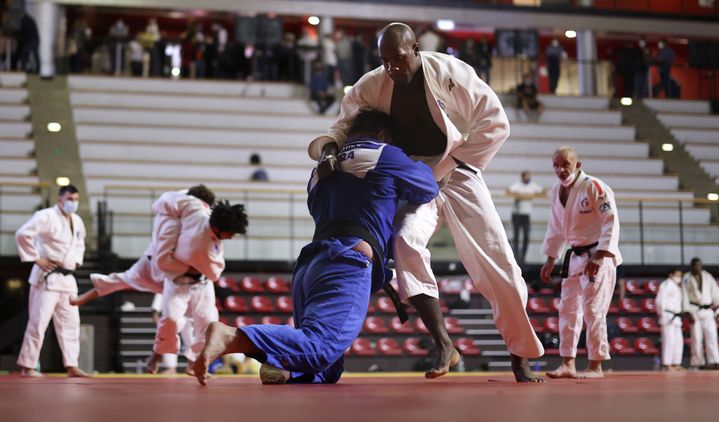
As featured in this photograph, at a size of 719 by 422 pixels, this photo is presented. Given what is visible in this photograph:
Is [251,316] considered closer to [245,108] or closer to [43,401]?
[245,108]

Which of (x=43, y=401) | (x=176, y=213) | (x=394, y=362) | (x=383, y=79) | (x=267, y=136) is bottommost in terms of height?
(x=394, y=362)

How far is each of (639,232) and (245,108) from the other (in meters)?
7.73

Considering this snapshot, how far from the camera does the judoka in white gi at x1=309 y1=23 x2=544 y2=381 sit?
13.1ft

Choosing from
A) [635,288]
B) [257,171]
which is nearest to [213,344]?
[635,288]

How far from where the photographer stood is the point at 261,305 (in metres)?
11.8

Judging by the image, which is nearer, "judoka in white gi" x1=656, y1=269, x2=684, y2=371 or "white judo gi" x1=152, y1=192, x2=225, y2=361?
"white judo gi" x1=152, y1=192, x2=225, y2=361

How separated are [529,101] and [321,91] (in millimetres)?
4114

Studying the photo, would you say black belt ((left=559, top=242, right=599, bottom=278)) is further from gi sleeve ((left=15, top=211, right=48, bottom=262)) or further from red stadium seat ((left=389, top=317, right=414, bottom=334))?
red stadium seat ((left=389, top=317, right=414, bottom=334))

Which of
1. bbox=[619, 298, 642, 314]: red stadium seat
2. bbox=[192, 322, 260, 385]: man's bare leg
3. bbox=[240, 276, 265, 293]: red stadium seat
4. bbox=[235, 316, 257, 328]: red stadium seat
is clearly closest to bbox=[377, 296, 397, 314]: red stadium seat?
bbox=[240, 276, 265, 293]: red stadium seat

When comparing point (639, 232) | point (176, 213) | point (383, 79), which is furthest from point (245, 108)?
point (383, 79)

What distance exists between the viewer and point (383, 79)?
4074 millimetres

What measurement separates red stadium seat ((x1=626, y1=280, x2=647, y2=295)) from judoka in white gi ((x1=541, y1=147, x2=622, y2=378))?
24.6 ft

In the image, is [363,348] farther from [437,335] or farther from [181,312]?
[437,335]

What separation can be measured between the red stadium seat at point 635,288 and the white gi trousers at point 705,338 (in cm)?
93
